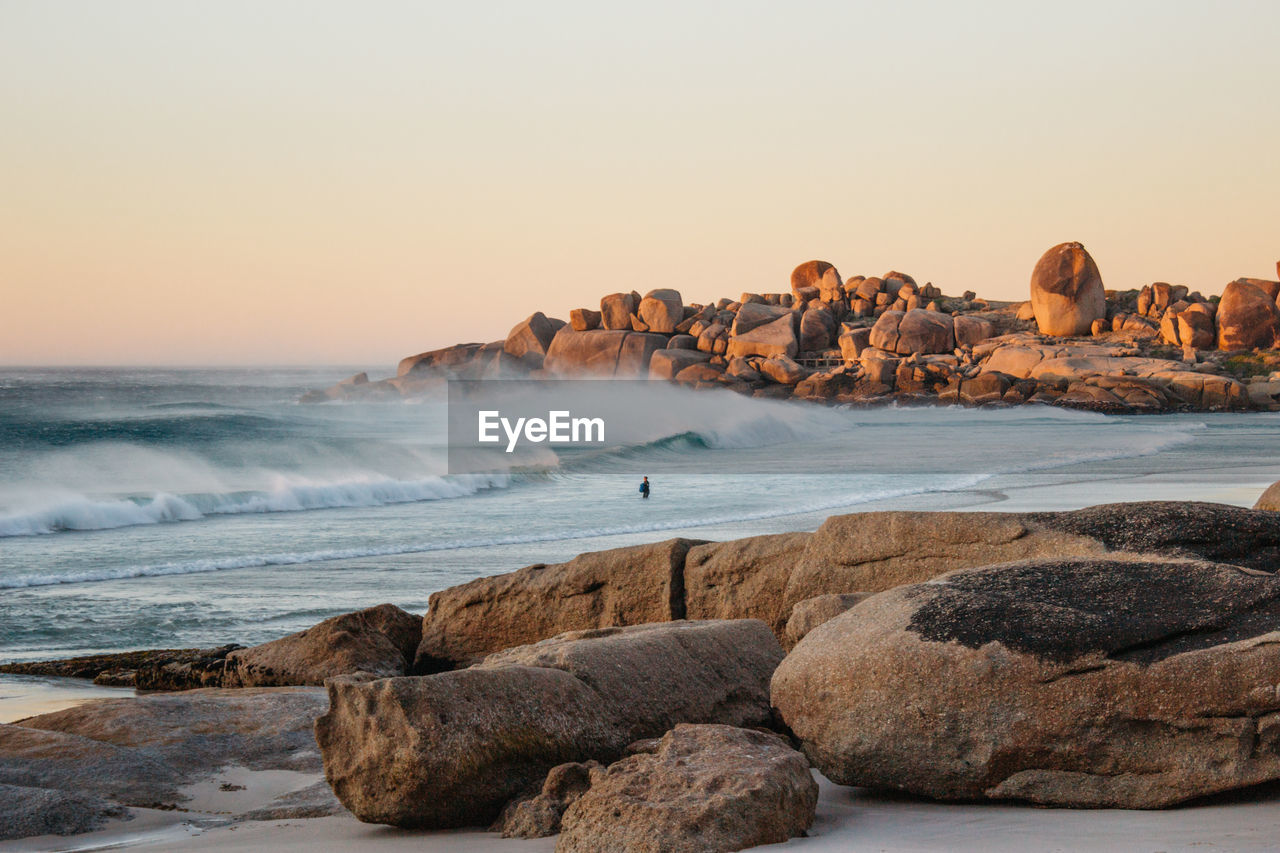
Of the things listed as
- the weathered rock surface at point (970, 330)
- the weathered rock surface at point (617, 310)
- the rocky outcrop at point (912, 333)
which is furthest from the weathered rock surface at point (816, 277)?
the weathered rock surface at point (617, 310)

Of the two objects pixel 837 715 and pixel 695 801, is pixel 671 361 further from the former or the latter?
pixel 695 801

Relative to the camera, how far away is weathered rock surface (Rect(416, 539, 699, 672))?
7098 mm

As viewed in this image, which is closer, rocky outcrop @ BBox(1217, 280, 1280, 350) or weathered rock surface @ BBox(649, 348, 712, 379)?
rocky outcrop @ BBox(1217, 280, 1280, 350)

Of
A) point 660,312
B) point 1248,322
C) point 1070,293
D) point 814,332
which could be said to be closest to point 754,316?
point 814,332

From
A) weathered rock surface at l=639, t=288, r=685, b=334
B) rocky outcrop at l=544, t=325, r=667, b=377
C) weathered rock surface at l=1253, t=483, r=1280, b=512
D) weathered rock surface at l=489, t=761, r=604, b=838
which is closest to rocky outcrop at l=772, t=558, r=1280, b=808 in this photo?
weathered rock surface at l=489, t=761, r=604, b=838

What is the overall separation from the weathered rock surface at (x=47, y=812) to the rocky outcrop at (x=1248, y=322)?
69.8m

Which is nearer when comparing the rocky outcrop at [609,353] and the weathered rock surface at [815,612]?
→ the weathered rock surface at [815,612]

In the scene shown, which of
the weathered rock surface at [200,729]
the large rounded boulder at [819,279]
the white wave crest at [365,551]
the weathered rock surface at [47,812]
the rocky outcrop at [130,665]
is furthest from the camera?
the large rounded boulder at [819,279]

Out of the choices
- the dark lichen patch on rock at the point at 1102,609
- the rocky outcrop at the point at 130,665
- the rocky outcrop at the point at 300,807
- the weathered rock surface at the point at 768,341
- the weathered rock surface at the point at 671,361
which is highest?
the weathered rock surface at the point at 768,341

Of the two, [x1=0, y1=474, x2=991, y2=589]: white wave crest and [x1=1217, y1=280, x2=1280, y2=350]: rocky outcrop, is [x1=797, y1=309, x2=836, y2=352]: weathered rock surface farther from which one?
[x1=0, y1=474, x2=991, y2=589]: white wave crest

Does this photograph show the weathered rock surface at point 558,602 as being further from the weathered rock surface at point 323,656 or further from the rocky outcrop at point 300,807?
the rocky outcrop at point 300,807

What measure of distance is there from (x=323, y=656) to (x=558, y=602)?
149 centimetres

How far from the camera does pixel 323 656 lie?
716 cm

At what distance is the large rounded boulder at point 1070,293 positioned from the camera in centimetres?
6725
